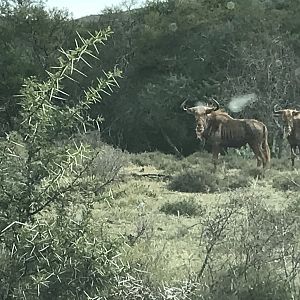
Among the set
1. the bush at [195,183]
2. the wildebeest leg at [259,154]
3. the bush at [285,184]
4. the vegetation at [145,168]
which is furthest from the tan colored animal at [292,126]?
the bush at [195,183]

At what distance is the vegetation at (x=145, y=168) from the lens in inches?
213

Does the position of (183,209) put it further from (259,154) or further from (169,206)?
(259,154)

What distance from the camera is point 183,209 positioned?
12.5 metres

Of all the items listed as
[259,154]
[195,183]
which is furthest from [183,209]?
[259,154]

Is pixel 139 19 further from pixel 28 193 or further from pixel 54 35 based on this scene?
pixel 28 193

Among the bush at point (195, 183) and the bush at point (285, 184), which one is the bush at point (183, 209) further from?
the bush at point (285, 184)

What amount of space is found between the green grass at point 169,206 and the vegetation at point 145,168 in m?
0.04

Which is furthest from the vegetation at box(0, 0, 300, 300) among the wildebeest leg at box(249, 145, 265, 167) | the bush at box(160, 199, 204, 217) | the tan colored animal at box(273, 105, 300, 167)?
the tan colored animal at box(273, 105, 300, 167)

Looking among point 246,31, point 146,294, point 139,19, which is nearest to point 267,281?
point 146,294

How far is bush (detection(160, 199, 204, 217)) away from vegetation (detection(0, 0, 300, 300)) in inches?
1.3

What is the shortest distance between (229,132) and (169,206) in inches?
355

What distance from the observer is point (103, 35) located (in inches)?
219

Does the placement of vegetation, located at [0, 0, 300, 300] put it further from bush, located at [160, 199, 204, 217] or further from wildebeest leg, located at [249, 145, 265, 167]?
wildebeest leg, located at [249, 145, 265, 167]

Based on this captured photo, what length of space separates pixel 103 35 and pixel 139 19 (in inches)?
1404
